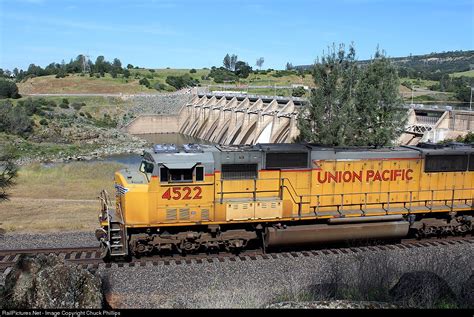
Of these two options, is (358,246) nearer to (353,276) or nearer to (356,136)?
(353,276)

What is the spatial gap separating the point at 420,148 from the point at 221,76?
123 meters

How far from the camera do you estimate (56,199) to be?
2395cm

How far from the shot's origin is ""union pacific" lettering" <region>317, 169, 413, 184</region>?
46.8ft

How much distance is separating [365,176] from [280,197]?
3177 mm

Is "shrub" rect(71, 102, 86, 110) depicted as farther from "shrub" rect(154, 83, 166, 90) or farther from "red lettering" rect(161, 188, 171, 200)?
"red lettering" rect(161, 188, 171, 200)

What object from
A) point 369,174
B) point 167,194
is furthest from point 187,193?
point 369,174

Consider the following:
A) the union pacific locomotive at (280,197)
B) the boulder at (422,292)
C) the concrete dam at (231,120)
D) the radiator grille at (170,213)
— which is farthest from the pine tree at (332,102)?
the concrete dam at (231,120)

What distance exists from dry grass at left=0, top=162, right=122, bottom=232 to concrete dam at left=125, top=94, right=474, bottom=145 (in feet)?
55.8

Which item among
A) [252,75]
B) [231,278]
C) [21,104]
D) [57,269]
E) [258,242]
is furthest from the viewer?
[252,75]

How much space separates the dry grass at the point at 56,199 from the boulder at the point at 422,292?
12.6 meters

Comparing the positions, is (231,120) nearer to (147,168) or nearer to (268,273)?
(147,168)

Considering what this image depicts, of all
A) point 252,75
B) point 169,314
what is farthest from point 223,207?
point 252,75

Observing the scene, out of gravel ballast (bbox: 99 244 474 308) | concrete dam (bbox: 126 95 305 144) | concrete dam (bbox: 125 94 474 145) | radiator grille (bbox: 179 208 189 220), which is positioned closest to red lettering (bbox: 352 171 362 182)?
gravel ballast (bbox: 99 244 474 308)

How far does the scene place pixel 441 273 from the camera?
11.0m
